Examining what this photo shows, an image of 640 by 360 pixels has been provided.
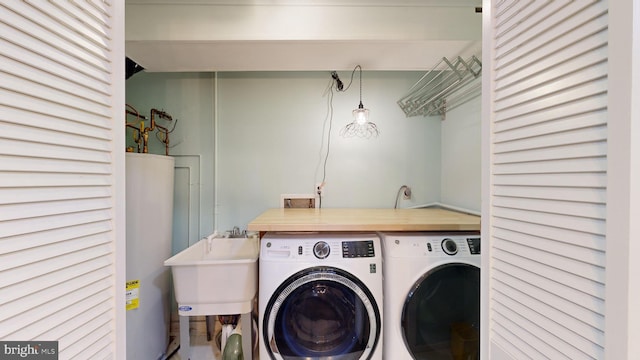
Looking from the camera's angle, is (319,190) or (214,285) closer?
(214,285)

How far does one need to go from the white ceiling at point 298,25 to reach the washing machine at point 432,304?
125 centimetres

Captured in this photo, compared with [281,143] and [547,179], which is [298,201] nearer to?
[281,143]

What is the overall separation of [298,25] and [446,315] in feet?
5.99

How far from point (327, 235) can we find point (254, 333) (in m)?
0.85

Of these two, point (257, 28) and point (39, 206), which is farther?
point (257, 28)

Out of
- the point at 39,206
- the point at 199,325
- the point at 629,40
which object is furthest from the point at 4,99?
the point at 199,325

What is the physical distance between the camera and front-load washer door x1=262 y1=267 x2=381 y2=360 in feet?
4.03

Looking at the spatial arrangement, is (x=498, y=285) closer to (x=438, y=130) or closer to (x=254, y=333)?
(x=254, y=333)

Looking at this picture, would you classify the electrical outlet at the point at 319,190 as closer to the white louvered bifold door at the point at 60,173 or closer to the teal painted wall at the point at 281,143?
the teal painted wall at the point at 281,143

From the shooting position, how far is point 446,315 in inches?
49.9

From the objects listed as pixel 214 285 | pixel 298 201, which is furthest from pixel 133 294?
pixel 298 201

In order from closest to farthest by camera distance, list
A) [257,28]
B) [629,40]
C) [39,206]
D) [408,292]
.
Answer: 1. [629,40]
2. [39,206]
3. [408,292]
4. [257,28]

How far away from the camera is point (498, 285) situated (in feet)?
2.17

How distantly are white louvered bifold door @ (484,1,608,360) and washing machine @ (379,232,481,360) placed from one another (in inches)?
22.7
